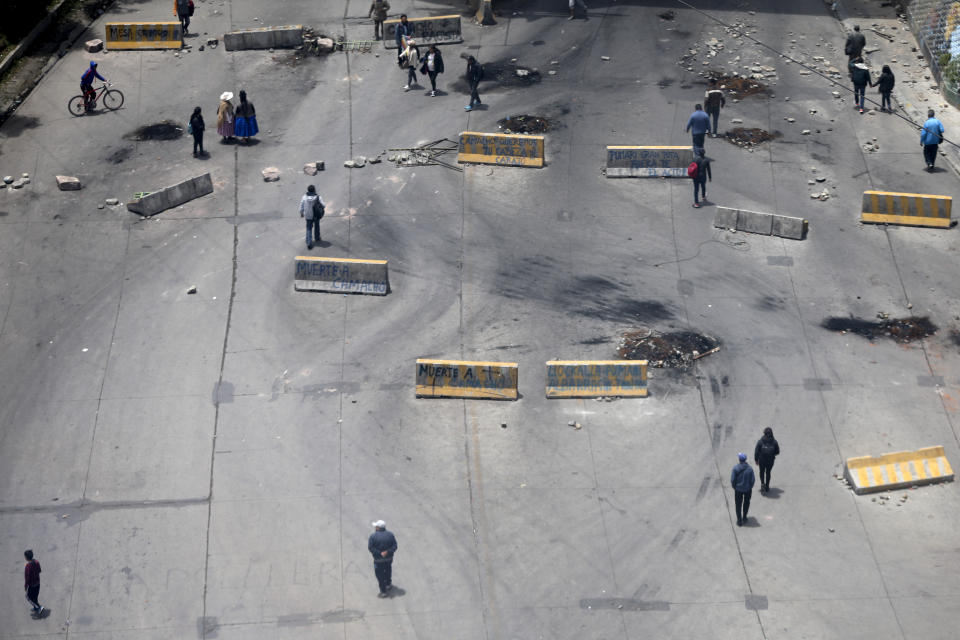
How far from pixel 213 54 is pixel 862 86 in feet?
64.3

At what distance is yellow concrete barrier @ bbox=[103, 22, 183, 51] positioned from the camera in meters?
38.3

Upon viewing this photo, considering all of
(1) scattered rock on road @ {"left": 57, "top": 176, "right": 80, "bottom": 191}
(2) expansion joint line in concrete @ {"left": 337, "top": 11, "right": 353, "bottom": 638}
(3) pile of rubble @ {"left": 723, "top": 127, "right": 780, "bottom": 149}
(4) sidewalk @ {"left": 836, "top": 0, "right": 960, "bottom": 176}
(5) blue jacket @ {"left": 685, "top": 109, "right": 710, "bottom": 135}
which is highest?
(5) blue jacket @ {"left": 685, "top": 109, "right": 710, "bottom": 135}

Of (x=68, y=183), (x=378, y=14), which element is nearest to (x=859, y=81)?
(x=378, y=14)

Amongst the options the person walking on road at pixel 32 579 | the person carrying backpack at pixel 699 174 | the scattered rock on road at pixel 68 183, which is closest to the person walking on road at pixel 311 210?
the scattered rock on road at pixel 68 183

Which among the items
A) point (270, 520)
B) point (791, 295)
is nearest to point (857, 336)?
point (791, 295)

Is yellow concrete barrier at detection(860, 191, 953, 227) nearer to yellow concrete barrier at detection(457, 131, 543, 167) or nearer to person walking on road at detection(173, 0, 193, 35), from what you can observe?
yellow concrete barrier at detection(457, 131, 543, 167)

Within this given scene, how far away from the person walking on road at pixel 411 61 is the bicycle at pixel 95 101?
27.3ft

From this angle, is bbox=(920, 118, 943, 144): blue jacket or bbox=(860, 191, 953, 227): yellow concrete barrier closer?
bbox=(860, 191, 953, 227): yellow concrete barrier

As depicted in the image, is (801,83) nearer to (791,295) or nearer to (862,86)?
(862,86)

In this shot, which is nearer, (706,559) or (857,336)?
(706,559)

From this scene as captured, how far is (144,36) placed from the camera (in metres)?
38.3

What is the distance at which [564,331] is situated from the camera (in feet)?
85.3

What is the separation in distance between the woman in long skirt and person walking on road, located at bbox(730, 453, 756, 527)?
18070 mm

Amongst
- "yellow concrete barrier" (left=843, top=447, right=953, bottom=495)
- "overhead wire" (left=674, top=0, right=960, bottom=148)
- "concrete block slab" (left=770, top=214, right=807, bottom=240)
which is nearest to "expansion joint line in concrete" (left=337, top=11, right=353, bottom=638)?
"yellow concrete barrier" (left=843, top=447, right=953, bottom=495)
